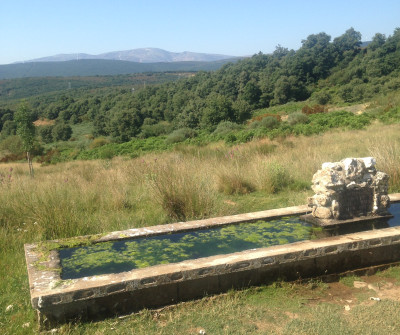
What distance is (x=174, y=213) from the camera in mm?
5270

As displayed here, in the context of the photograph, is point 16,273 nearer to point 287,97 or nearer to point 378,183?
point 378,183

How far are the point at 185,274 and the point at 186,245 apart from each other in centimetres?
84

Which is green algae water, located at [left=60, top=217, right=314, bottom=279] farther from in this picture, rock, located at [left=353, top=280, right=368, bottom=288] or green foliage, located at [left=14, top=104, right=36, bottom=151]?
green foliage, located at [left=14, top=104, right=36, bottom=151]

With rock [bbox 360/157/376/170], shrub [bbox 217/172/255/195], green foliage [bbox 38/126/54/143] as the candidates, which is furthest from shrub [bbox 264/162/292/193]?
green foliage [bbox 38/126/54/143]

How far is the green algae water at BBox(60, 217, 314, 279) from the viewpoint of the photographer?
11.3 ft

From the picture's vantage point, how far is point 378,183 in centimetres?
434

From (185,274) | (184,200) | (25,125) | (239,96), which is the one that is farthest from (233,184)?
(239,96)

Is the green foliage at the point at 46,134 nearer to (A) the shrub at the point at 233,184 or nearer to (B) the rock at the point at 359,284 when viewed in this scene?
(A) the shrub at the point at 233,184

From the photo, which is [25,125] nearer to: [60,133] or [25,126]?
[25,126]

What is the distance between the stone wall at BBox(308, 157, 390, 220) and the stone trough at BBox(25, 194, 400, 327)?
55 centimetres

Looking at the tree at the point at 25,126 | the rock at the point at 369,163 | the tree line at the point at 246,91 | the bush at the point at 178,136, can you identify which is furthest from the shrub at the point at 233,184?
the tree line at the point at 246,91

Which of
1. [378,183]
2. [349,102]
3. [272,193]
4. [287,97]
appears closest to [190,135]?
[349,102]

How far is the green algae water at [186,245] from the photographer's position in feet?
11.4

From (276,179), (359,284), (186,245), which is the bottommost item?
(359,284)
